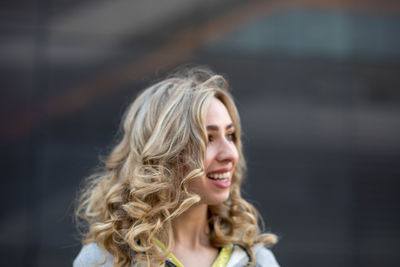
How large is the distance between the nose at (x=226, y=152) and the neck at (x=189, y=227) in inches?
12.5

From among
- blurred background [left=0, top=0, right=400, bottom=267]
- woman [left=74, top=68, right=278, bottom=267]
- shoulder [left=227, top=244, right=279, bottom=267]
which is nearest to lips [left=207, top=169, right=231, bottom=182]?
woman [left=74, top=68, right=278, bottom=267]

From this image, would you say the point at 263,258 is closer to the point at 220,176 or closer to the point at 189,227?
the point at 189,227

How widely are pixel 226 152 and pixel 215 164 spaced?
0.29 feet

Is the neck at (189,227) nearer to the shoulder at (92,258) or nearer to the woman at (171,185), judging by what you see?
the woman at (171,185)

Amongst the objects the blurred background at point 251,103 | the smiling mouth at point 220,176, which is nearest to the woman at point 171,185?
the smiling mouth at point 220,176

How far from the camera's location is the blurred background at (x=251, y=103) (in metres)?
5.91

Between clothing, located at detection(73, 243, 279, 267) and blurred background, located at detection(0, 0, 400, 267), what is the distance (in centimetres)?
339

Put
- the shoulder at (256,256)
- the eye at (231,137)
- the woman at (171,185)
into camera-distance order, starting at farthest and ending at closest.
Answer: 1. the eye at (231,137)
2. the shoulder at (256,256)
3. the woman at (171,185)

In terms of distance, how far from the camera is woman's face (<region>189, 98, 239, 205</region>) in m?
2.33

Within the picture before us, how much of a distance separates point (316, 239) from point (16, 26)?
5136mm

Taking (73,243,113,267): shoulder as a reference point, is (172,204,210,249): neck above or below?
above

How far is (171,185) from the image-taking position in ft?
7.57

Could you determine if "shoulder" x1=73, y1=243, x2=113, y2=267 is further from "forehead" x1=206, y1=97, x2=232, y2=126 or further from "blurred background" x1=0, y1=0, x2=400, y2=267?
"blurred background" x1=0, y1=0, x2=400, y2=267

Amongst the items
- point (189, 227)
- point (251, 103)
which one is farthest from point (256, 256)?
point (251, 103)
